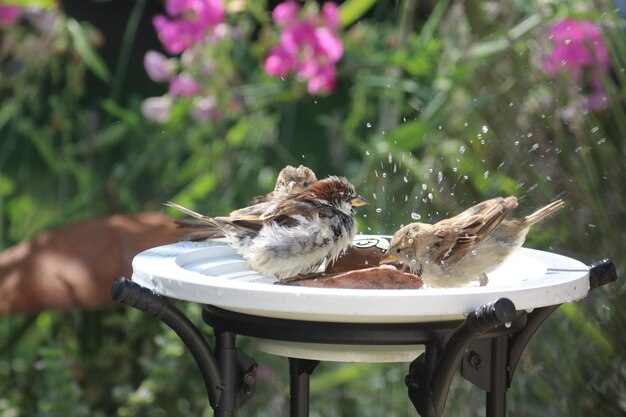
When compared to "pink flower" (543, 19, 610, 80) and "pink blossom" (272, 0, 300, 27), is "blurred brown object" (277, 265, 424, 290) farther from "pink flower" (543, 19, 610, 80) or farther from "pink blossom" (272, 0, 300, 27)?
"pink blossom" (272, 0, 300, 27)

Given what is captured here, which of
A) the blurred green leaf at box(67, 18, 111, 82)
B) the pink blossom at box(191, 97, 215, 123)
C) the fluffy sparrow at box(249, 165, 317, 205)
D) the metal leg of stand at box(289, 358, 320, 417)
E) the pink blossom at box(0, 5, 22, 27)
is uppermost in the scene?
the pink blossom at box(0, 5, 22, 27)

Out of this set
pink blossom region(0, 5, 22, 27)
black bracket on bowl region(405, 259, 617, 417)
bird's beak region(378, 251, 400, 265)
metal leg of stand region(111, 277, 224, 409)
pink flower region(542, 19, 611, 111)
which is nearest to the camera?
black bracket on bowl region(405, 259, 617, 417)

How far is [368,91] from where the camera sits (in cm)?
530

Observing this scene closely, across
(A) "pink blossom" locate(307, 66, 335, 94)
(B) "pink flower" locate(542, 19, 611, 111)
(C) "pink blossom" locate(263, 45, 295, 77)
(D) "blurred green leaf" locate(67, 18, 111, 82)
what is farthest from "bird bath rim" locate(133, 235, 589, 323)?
(D) "blurred green leaf" locate(67, 18, 111, 82)

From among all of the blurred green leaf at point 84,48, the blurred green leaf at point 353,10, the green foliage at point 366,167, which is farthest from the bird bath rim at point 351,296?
the blurred green leaf at point 353,10

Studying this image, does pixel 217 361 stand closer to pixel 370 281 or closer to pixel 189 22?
pixel 370 281

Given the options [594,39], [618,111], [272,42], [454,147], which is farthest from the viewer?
[272,42]

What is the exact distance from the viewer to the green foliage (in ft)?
11.6

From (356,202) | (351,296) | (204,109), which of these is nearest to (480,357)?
(351,296)

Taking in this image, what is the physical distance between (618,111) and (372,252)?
3.91 ft

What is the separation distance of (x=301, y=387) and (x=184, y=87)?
2.49 metres

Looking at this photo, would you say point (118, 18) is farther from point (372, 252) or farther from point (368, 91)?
point (372, 252)

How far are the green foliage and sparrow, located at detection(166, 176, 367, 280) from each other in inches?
43.3

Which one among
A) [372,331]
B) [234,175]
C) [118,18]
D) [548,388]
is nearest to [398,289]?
[372,331]
